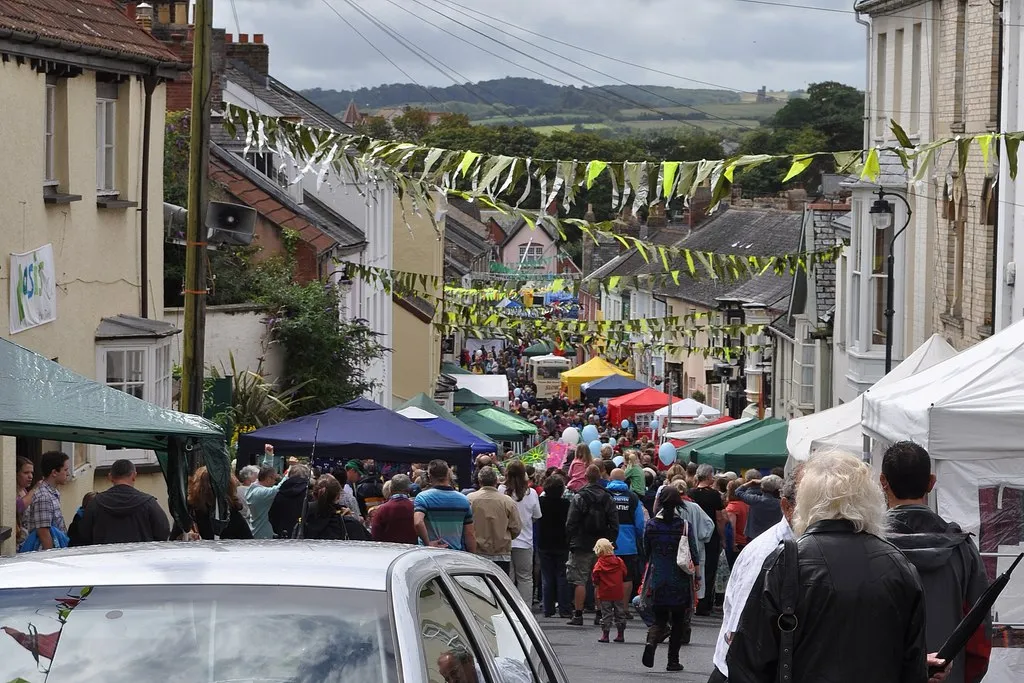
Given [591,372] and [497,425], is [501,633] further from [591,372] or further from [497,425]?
[591,372]

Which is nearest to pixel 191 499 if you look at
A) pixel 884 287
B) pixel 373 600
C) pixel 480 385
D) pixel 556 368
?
pixel 373 600

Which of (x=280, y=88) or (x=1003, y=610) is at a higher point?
(x=280, y=88)

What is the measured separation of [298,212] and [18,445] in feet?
53.6

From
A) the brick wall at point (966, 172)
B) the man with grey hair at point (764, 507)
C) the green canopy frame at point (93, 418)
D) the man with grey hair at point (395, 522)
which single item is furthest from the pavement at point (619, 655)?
the brick wall at point (966, 172)

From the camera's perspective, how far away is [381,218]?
4031cm

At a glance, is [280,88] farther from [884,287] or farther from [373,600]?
[373,600]

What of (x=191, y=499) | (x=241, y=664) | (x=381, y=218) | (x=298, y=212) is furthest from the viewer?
(x=381, y=218)

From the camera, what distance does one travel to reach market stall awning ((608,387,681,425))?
45.2 meters

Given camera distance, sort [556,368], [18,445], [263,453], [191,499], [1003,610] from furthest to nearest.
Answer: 1. [556,368]
2. [263,453]
3. [18,445]
4. [191,499]
5. [1003,610]

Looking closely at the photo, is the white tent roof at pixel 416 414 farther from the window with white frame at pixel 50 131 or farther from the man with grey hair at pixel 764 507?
the man with grey hair at pixel 764 507

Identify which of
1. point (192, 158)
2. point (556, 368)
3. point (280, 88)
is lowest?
point (556, 368)

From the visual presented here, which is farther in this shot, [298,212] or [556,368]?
[556,368]

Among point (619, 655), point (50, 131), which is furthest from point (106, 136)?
point (619, 655)

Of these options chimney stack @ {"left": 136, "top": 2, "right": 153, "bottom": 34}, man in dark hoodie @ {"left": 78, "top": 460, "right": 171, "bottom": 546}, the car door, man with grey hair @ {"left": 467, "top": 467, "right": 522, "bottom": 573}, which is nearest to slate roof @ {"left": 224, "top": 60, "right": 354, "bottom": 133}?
chimney stack @ {"left": 136, "top": 2, "right": 153, "bottom": 34}
